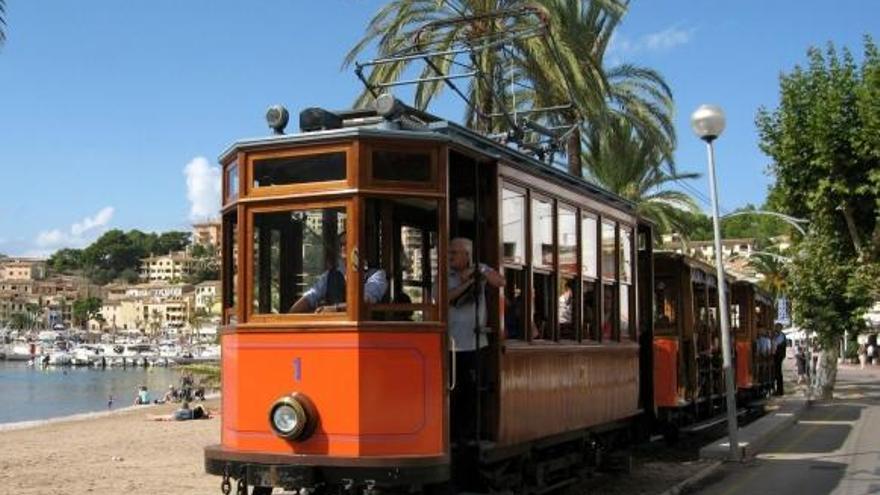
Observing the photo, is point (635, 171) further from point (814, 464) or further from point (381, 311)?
point (381, 311)

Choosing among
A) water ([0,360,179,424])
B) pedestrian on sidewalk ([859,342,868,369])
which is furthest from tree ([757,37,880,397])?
pedestrian on sidewalk ([859,342,868,369])

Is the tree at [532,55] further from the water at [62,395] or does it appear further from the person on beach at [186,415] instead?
the water at [62,395]

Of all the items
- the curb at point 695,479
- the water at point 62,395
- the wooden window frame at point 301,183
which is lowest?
the water at point 62,395

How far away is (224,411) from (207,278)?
623ft

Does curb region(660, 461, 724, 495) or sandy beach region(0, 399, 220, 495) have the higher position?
curb region(660, 461, 724, 495)

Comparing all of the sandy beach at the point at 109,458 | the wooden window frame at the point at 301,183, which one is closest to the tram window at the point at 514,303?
the wooden window frame at the point at 301,183

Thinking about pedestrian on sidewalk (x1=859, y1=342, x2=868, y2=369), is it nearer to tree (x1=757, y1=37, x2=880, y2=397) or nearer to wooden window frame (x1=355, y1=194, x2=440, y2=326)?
tree (x1=757, y1=37, x2=880, y2=397)

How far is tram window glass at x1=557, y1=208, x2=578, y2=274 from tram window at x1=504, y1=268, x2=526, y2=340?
0.89m

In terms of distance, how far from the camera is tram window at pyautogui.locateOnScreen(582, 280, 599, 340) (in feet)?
35.9

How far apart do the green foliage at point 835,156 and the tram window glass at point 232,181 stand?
8980 millimetres

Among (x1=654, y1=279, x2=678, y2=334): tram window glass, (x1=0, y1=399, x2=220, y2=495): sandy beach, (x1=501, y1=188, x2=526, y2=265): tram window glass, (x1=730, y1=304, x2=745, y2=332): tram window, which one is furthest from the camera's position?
(x1=730, y1=304, x2=745, y2=332): tram window

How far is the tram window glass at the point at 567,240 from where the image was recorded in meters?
10.3

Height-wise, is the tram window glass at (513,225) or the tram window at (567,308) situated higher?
the tram window glass at (513,225)

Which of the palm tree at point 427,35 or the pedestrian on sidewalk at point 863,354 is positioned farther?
the pedestrian on sidewalk at point 863,354
